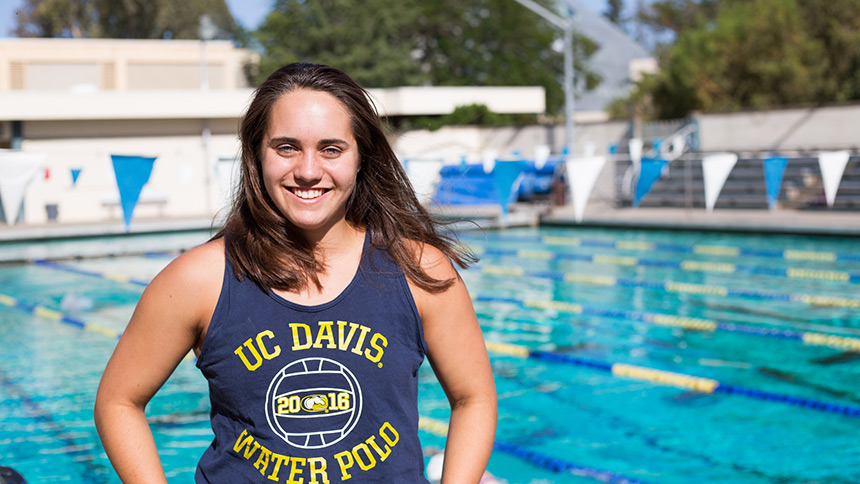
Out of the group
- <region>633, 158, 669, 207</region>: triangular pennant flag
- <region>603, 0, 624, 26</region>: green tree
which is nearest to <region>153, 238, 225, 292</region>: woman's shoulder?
<region>633, 158, 669, 207</region>: triangular pennant flag

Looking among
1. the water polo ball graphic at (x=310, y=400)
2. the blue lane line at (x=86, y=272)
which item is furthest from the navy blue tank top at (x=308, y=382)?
the blue lane line at (x=86, y=272)

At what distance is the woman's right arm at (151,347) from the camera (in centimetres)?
158

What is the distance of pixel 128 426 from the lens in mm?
1661

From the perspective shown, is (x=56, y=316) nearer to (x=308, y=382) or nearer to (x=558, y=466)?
(x=558, y=466)

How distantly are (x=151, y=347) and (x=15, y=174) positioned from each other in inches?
339

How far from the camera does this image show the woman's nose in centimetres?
161

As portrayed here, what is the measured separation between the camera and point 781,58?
26578mm

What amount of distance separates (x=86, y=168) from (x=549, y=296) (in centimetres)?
1590

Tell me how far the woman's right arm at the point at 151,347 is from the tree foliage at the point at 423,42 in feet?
120

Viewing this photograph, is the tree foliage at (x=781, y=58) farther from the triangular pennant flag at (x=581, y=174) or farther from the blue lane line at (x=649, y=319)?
the blue lane line at (x=649, y=319)

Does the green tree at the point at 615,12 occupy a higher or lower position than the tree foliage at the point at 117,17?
higher

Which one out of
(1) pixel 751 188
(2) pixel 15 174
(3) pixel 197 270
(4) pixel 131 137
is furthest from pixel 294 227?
(4) pixel 131 137

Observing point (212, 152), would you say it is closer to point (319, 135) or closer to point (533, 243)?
point (533, 243)

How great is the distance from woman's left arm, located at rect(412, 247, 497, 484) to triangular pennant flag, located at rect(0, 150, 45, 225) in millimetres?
8497
